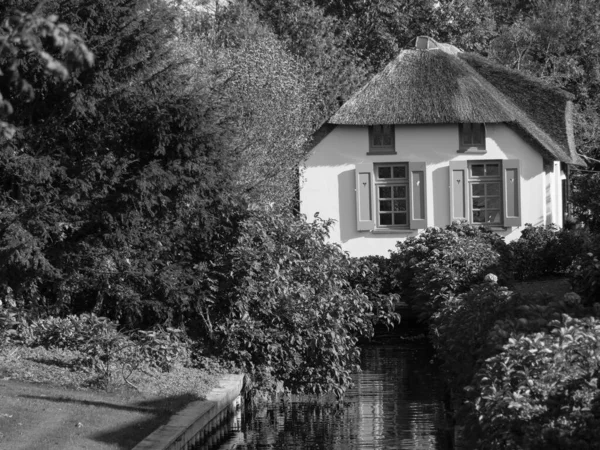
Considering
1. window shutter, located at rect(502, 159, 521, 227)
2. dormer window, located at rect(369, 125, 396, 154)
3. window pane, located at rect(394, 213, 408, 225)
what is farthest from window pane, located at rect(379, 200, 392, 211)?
window shutter, located at rect(502, 159, 521, 227)

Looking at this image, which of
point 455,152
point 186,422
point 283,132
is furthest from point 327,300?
point 455,152

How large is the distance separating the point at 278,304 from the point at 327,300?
696 millimetres

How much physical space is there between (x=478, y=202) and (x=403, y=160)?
2.38m

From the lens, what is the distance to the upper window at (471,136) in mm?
27859

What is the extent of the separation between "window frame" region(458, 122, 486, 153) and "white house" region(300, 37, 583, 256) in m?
0.03

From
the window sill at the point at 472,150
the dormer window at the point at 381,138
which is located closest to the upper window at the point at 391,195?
the dormer window at the point at 381,138

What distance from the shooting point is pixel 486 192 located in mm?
28047


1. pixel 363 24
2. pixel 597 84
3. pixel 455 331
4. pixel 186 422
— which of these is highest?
pixel 363 24

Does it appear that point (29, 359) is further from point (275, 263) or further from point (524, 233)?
point (524, 233)

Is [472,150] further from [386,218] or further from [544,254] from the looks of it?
[544,254]

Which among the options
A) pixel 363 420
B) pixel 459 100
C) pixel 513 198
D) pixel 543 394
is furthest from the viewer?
pixel 459 100

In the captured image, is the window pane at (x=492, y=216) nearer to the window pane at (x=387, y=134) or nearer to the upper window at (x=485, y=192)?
the upper window at (x=485, y=192)

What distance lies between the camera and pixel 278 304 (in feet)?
46.7

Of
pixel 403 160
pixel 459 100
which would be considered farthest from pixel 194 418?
pixel 459 100
